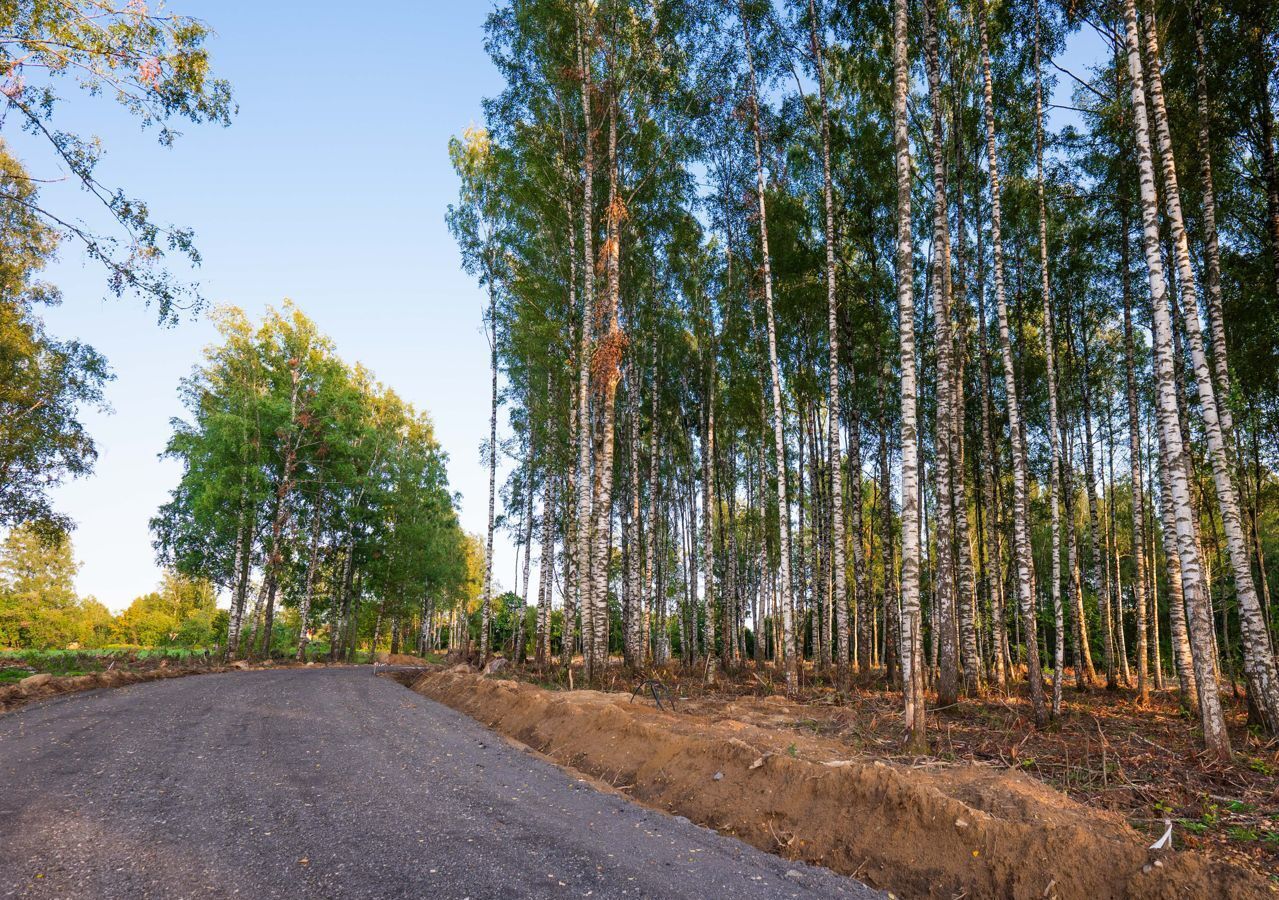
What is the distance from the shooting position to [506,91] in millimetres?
17750

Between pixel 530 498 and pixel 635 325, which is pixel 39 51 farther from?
pixel 530 498

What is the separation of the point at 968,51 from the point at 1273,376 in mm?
10759

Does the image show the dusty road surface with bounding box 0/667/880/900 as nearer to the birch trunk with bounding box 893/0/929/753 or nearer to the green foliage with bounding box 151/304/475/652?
the birch trunk with bounding box 893/0/929/753

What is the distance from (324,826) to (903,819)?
16.1ft

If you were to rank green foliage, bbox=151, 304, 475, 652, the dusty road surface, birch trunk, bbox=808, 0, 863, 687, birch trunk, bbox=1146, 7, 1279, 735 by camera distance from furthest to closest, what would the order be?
1. green foliage, bbox=151, 304, 475, 652
2. birch trunk, bbox=808, 0, 863, 687
3. birch trunk, bbox=1146, 7, 1279, 735
4. the dusty road surface

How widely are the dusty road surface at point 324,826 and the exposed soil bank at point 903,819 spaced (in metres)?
0.49

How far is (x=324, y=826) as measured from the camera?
4.82 meters

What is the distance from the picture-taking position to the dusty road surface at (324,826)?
3850mm

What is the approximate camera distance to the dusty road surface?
12.6 ft

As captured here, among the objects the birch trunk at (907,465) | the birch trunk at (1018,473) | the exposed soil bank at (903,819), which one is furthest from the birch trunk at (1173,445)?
the exposed soil bank at (903,819)

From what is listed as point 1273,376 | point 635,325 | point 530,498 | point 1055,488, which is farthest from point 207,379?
point 1273,376

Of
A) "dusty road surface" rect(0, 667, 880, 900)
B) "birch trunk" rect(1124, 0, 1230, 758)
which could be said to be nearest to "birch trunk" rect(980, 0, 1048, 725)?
"birch trunk" rect(1124, 0, 1230, 758)

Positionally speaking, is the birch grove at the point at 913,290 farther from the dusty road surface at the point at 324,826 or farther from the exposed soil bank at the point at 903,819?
the dusty road surface at the point at 324,826

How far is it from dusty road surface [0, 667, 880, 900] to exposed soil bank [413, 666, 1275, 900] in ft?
1.62
